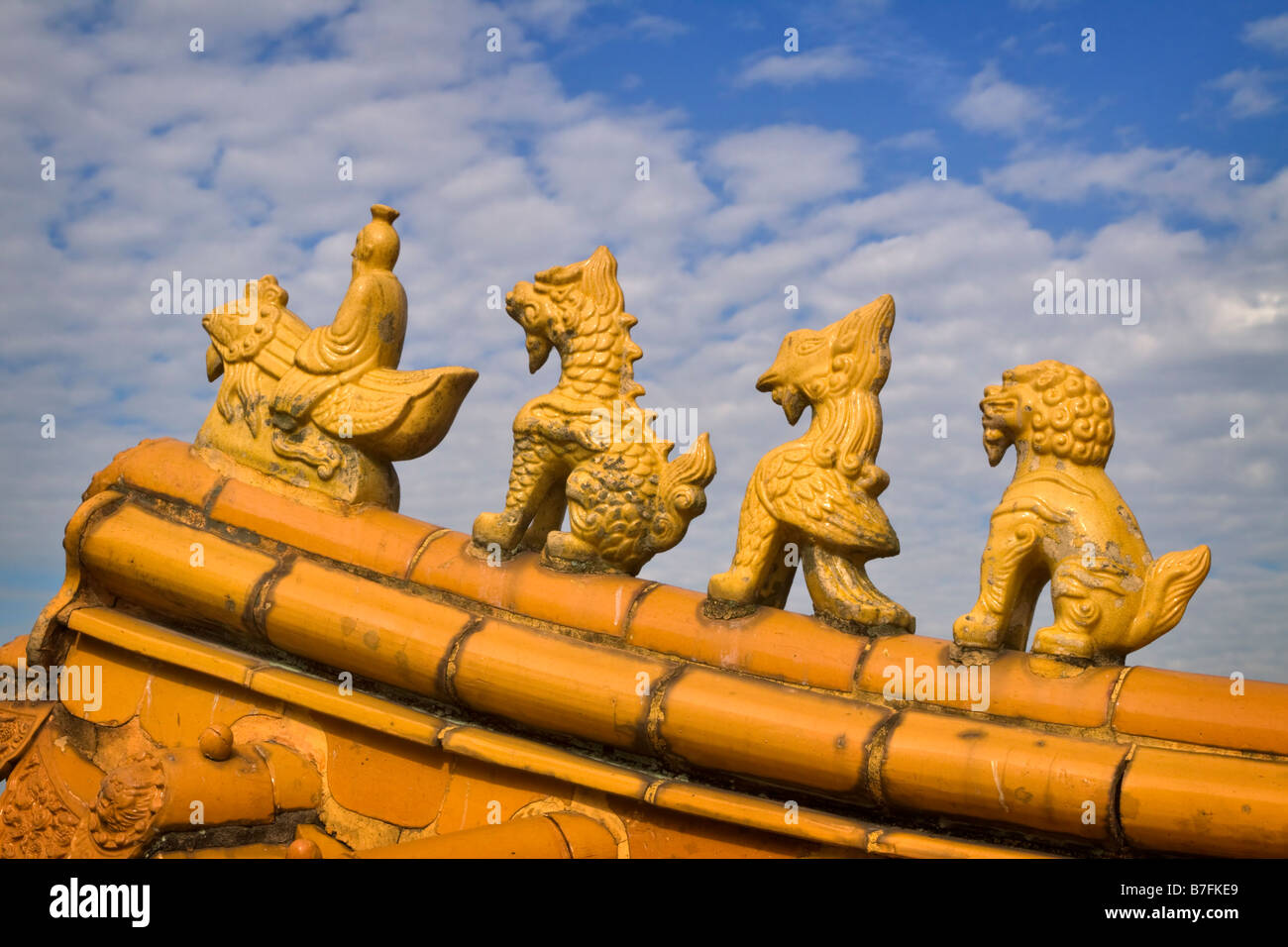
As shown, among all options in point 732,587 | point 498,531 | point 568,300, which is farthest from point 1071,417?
point 498,531

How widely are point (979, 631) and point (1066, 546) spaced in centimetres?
43

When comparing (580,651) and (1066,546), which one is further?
(580,651)

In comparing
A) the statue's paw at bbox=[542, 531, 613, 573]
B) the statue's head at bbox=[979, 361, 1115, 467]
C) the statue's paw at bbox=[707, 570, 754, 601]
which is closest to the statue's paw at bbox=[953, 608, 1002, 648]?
the statue's head at bbox=[979, 361, 1115, 467]

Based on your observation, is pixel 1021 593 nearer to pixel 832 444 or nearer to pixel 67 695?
pixel 832 444

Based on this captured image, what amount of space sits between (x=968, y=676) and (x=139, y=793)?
312 cm

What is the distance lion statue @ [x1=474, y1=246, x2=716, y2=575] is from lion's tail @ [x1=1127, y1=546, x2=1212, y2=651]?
1737 millimetres

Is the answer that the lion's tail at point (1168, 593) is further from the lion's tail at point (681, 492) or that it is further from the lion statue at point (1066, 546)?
the lion's tail at point (681, 492)

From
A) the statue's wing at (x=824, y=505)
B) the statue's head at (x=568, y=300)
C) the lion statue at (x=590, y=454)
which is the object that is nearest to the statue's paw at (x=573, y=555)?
the lion statue at (x=590, y=454)

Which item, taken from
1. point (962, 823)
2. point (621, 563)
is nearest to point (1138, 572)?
point (962, 823)

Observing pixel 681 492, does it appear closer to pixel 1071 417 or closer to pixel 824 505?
pixel 824 505

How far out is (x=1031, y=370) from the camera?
508cm

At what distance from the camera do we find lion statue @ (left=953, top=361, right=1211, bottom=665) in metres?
4.70

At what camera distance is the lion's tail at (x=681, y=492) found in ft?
17.9

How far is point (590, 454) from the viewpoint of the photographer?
18.5 feet
